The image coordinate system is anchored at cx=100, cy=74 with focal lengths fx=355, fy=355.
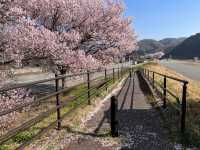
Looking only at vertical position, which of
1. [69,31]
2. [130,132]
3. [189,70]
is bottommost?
[189,70]

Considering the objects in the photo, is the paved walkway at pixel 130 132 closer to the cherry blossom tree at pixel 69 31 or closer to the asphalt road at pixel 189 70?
the cherry blossom tree at pixel 69 31

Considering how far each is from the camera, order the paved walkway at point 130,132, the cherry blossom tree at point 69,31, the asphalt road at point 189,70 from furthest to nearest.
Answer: the asphalt road at point 189,70
the cherry blossom tree at point 69,31
the paved walkway at point 130,132

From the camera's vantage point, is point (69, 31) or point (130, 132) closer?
point (130, 132)

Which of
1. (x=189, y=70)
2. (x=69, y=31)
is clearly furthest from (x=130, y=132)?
(x=189, y=70)

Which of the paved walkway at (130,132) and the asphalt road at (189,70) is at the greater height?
the paved walkway at (130,132)

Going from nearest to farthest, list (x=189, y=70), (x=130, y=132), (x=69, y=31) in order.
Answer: (x=130, y=132)
(x=69, y=31)
(x=189, y=70)

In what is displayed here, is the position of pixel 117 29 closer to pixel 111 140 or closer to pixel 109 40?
pixel 109 40

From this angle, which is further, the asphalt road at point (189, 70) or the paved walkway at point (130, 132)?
the asphalt road at point (189, 70)

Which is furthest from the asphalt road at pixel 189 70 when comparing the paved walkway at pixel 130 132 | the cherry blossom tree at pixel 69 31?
the paved walkway at pixel 130 132

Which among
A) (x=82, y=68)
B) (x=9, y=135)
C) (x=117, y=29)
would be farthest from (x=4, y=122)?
(x=117, y=29)

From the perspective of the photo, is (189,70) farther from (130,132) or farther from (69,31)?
(130,132)

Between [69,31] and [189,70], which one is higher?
[69,31]

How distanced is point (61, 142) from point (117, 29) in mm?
17164

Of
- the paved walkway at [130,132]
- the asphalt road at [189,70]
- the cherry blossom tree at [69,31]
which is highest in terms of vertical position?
the cherry blossom tree at [69,31]
